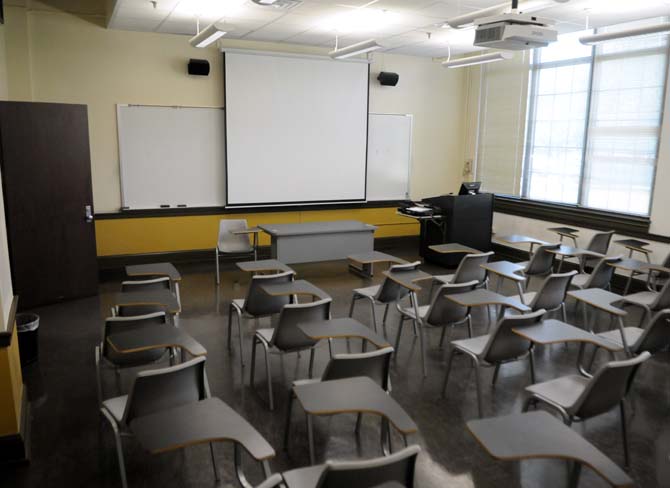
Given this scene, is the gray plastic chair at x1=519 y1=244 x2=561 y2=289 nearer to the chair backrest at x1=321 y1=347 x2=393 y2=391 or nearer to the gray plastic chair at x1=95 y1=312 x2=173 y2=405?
the chair backrest at x1=321 y1=347 x2=393 y2=391

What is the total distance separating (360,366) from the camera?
10.5 ft

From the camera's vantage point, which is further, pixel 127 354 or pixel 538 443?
pixel 127 354

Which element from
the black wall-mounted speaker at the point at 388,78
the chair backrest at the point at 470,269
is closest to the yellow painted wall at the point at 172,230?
the black wall-mounted speaker at the point at 388,78

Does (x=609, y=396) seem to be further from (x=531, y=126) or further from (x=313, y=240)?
(x=531, y=126)

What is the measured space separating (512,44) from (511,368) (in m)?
2.85

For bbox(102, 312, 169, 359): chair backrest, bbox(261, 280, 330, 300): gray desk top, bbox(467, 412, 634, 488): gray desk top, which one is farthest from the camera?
bbox(261, 280, 330, 300): gray desk top

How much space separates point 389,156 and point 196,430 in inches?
322

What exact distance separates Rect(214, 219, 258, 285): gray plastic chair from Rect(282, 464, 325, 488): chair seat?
5.34 meters

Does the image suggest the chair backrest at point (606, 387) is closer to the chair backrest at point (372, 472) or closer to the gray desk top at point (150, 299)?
the chair backrest at point (372, 472)

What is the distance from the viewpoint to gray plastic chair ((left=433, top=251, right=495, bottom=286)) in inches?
226

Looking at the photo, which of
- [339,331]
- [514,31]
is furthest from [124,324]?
[514,31]

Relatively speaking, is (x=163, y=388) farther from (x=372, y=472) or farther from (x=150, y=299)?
(x=150, y=299)

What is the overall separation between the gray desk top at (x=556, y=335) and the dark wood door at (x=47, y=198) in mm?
5369

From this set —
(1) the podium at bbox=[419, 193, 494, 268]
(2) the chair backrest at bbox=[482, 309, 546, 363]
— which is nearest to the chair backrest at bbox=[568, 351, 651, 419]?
(2) the chair backrest at bbox=[482, 309, 546, 363]
